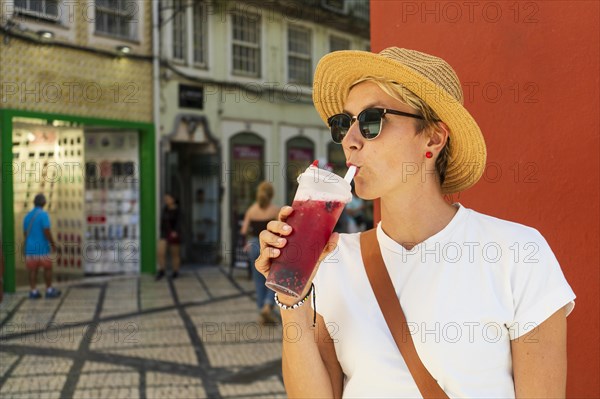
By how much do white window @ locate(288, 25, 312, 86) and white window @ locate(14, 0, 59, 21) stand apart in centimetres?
666

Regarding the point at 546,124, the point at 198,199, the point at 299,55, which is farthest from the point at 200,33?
the point at 546,124

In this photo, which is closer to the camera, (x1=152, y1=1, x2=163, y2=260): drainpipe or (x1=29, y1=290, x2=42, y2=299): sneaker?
(x1=29, y1=290, x2=42, y2=299): sneaker

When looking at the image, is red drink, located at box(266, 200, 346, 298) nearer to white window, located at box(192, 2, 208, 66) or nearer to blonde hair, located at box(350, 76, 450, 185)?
blonde hair, located at box(350, 76, 450, 185)

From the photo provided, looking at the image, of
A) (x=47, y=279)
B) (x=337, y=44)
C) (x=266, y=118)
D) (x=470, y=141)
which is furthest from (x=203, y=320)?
(x=337, y=44)

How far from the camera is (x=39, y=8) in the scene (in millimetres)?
11523

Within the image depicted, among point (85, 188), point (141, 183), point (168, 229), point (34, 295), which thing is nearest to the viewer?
point (34, 295)

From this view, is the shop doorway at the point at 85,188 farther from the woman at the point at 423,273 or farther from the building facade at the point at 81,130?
the woman at the point at 423,273

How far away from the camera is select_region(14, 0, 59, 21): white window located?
36.3ft

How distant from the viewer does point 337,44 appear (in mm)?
18578

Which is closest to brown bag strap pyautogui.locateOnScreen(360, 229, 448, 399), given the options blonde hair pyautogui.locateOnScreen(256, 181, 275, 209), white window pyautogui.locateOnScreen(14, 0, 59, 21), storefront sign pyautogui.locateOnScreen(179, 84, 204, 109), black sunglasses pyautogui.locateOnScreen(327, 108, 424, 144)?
Answer: black sunglasses pyautogui.locateOnScreen(327, 108, 424, 144)

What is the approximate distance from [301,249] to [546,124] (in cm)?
127

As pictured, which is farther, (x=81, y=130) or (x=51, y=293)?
(x=81, y=130)

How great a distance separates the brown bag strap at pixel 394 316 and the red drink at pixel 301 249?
0.69ft

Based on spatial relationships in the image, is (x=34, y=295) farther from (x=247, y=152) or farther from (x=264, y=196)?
(x=247, y=152)
